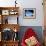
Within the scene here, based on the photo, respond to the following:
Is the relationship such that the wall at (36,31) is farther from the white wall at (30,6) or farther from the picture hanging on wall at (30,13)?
the picture hanging on wall at (30,13)

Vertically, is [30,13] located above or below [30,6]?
below

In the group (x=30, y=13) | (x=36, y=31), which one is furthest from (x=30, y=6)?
Result: (x=36, y=31)

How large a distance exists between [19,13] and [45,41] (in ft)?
4.59

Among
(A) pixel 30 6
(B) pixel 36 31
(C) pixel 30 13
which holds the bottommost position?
(B) pixel 36 31

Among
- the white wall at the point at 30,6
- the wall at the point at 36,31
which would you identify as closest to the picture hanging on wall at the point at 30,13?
the white wall at the point at 30,6

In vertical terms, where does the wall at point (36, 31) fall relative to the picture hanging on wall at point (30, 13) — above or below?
below

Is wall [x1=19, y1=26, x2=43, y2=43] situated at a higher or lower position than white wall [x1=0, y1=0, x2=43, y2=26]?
lower

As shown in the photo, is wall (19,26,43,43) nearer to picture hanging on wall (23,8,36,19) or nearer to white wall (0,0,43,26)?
white wall (0,0,43,26)

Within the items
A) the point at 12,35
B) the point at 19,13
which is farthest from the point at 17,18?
the point at 12,35

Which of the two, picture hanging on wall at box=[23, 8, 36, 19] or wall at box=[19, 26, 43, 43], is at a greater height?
picture hanging on wall at box=[23, 8, 36, 19]

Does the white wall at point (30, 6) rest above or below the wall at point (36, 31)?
above

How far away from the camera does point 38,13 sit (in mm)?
5695

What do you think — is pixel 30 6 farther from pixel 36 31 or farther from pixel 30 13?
pixel 36 31

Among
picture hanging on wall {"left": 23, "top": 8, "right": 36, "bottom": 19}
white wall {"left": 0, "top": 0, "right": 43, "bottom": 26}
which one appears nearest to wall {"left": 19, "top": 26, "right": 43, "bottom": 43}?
white wall {"left": 0, "top": 0, "right": 43, "bottom": 26}
